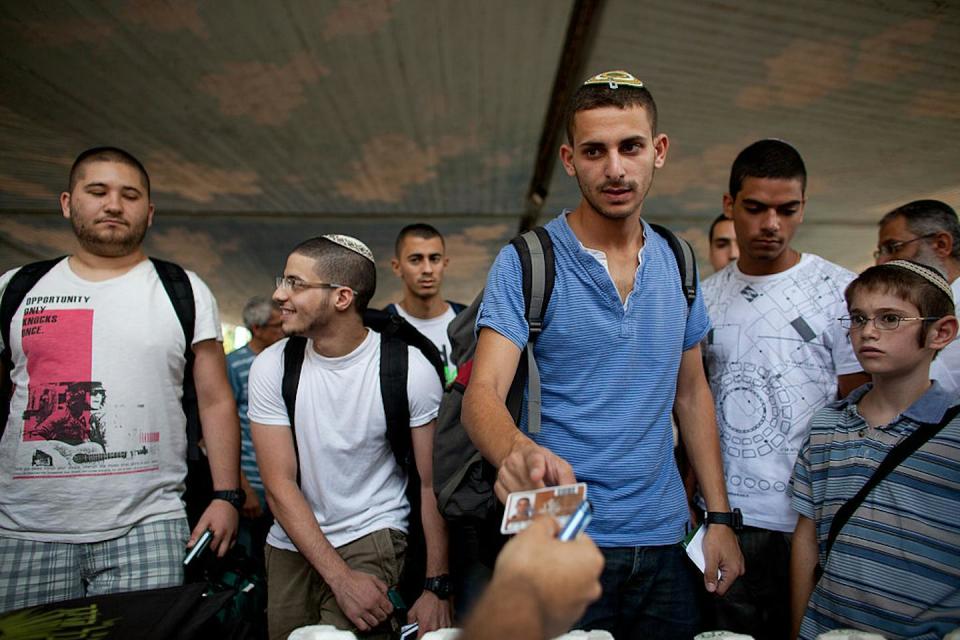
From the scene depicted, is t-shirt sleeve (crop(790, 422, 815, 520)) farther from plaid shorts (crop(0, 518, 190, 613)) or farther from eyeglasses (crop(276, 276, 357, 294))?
plaid shorts (crop(0, 518, 190, 613))

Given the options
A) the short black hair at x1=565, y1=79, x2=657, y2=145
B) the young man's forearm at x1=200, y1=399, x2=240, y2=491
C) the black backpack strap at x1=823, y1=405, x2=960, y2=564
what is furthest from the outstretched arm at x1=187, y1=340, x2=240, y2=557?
the black backpack strap at x1=823, y1=405, x2=960, y2=564

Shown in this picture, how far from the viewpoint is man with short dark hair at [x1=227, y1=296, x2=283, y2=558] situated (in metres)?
3.48

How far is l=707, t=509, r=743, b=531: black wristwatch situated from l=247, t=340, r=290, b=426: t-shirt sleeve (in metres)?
1.54

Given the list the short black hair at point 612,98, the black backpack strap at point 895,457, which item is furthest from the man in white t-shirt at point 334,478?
the black backpack strap at point 895,457

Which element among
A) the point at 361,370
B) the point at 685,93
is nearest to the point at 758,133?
the point at 685,93

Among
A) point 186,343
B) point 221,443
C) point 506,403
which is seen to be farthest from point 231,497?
point 506,403

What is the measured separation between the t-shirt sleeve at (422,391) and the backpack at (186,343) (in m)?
0.83

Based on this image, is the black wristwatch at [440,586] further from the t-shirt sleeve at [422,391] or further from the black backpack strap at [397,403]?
the t-shirt sleeve at [422,391]

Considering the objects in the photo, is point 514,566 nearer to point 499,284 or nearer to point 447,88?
point 499,284

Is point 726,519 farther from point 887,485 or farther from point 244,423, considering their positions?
point 244,423

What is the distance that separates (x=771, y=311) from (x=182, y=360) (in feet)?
7.30

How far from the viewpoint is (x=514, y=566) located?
78 centimetres

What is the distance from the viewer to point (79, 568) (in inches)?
80.8

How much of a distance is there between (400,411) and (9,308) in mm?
1443
